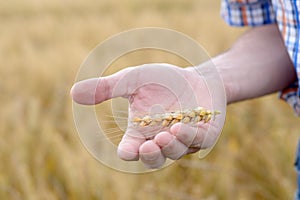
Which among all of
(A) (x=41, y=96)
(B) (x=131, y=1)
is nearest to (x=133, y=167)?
(A) (x=41, y=96)

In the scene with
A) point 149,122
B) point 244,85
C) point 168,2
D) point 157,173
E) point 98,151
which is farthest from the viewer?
point 168,2

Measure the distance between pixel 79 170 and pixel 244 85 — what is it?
627 millimetres

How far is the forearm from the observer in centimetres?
109

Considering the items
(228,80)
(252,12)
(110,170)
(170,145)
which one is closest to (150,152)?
(170,145)

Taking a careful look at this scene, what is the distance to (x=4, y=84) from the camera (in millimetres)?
2850

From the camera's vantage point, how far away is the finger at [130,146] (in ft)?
2.51

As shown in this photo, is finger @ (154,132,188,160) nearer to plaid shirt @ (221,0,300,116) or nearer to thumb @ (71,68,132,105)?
thumb @ (71,68,132,105)

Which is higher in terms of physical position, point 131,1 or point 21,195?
point 21,195

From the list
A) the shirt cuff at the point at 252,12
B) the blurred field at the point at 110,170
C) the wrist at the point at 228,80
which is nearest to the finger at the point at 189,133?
the wrist at the point at 228,80

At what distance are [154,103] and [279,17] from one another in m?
0.36

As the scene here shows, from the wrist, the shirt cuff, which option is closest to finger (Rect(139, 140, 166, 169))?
the wrist

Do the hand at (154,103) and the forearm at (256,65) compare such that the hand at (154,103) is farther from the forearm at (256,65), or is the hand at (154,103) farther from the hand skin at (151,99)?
the forearm at (256,65)

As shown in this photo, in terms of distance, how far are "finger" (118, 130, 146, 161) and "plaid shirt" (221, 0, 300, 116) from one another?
1.13 feet

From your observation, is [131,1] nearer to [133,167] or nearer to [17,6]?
[17,6]
